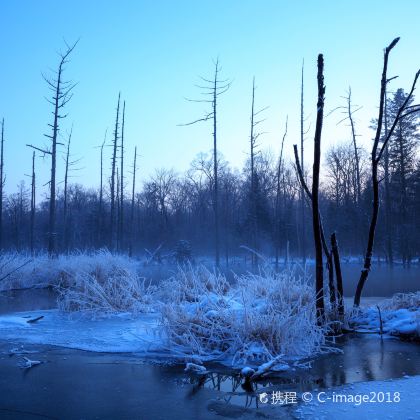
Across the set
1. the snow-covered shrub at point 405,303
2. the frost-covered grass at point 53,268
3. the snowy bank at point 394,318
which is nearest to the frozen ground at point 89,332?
the snowy bank at point 394,318

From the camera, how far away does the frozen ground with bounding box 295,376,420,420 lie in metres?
3.30

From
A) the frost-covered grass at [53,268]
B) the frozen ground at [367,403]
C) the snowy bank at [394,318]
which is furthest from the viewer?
the frost-covered grass at [53,268]

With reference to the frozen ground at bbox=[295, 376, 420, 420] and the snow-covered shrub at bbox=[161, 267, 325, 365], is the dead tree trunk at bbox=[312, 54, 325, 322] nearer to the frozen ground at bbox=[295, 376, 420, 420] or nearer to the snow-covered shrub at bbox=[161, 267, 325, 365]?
the snow-covered shrub at bbox=[161, 267, 325, 365]

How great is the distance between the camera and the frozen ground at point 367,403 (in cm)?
330

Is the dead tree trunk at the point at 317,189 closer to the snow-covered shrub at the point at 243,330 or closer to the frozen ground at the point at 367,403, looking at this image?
the snow-covered shrub at the point at 243,330

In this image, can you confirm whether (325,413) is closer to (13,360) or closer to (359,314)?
(13,360)

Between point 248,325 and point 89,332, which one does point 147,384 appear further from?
point 89,332

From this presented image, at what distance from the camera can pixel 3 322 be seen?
297 inches

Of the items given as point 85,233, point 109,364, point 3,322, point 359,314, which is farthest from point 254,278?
point 85,233

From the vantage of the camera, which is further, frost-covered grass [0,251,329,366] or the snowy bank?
the snowy bank

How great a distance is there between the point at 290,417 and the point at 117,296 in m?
5.87

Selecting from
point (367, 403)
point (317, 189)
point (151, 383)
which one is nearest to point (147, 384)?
point (151, 383)

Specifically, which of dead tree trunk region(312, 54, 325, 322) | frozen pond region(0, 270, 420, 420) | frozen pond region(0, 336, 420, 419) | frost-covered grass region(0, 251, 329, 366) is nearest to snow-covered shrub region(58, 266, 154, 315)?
frost-covered grass region(0, 251, 329, 366)

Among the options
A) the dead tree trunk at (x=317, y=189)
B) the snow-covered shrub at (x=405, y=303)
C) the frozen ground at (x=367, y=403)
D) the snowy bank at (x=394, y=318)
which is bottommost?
the frozen ground at (x=367, y=403)
